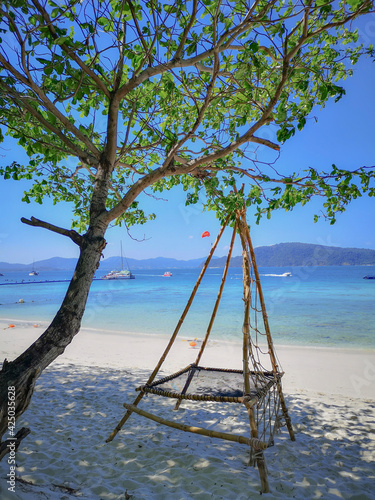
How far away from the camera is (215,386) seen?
3.25 meters

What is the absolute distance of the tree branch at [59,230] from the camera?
8.25 feet

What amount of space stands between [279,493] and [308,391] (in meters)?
3.30

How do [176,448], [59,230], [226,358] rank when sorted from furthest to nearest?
[226,358], [176,448], [59,230]

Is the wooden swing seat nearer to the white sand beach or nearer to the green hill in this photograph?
the white sand beach

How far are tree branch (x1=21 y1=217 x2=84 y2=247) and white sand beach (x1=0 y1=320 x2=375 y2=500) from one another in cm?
168

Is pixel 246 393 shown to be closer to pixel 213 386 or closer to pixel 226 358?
pixel 213 386

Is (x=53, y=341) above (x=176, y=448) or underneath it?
above

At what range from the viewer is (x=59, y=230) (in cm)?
254

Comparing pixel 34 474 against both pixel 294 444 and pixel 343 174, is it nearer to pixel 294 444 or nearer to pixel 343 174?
pixel 294 444

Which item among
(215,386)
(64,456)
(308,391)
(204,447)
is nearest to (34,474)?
(64,456)

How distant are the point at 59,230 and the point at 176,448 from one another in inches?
94.5

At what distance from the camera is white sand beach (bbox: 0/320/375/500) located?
229cm

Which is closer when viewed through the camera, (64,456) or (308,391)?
(64,456)

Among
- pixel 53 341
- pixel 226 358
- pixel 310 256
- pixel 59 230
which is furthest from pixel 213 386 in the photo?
pixel 310 256
